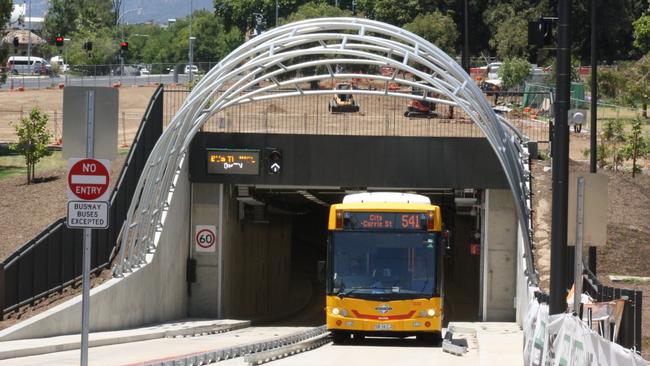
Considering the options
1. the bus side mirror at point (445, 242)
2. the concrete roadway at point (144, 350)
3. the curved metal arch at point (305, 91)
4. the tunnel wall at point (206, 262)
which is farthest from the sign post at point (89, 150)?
the tunnel wall at point (206, 262)

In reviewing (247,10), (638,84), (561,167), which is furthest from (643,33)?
(247,10)

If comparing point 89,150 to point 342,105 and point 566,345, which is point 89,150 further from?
point 342,105

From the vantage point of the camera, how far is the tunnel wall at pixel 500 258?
39719 mm

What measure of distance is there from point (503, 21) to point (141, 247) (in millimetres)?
73363

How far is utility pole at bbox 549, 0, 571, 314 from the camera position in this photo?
64.8ft

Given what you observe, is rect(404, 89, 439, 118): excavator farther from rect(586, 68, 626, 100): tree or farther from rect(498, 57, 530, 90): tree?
rect(498, 57, 530, 90): tree

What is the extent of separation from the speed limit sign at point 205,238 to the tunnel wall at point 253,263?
3.13ft

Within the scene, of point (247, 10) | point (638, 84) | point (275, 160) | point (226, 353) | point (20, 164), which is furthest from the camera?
point (247, 10)

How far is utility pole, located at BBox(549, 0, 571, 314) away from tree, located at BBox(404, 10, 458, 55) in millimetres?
76350

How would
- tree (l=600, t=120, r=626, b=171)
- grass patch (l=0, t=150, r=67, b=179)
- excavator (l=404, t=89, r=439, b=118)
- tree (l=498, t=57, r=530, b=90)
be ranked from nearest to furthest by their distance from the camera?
grass patch (l=0, t=150, r=67, b=179) < tree (l=600, t=120, r=626, b=171) < excavator (l=404, t=89, r=439, b=118) < tree (l=498, t=57, r=530, b=90)

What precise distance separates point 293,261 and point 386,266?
142 feet

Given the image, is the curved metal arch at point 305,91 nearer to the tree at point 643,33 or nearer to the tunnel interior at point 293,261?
the tunnel interior at point 293,261

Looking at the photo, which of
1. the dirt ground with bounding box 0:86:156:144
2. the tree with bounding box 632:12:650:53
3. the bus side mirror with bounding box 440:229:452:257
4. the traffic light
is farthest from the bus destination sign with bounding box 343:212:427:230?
the tree with bounding box 632:12:650:53

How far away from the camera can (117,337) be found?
88.8ft
